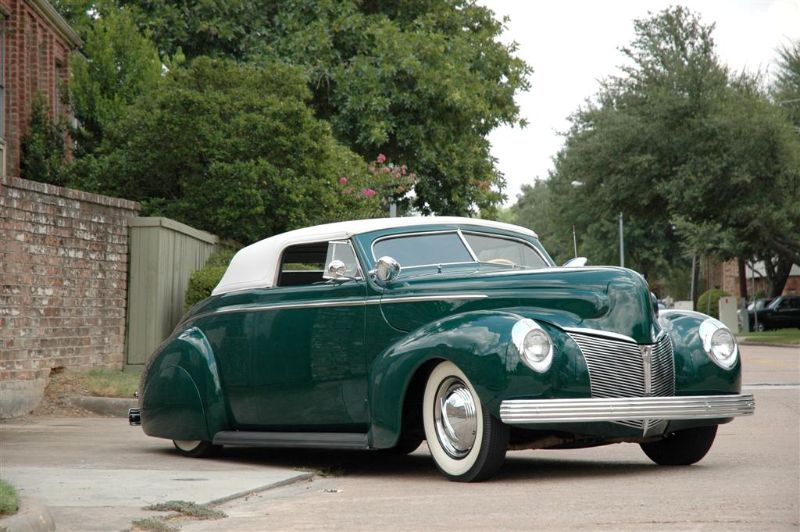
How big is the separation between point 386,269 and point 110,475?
2.30 m

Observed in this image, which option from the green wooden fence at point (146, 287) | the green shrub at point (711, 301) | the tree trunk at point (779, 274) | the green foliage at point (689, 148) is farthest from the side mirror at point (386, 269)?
the green shrub at point (711, 301)

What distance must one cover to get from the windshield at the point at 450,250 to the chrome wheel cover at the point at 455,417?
1.31 metres

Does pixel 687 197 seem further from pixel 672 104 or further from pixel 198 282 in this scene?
pixel 198 282

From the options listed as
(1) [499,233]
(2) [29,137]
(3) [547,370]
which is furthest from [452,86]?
(3) [547,370]

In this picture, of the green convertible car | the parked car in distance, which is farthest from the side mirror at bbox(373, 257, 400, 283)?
the parked car in distance

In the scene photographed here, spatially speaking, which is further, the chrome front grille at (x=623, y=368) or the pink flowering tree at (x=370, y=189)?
the pink flowering tree at (x=370, y=189)

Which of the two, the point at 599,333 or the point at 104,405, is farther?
the point at 104,405

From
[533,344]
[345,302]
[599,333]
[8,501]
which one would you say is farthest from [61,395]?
[8,501]

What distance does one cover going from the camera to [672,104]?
39.2m

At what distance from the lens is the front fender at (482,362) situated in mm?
7676

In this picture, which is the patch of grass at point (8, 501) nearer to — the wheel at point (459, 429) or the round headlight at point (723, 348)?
the wheel at point (459, 429)

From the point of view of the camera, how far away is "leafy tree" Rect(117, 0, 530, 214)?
Answer: 2889 cm

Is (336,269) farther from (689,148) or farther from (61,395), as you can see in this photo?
(689,148)

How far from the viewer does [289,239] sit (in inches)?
391
